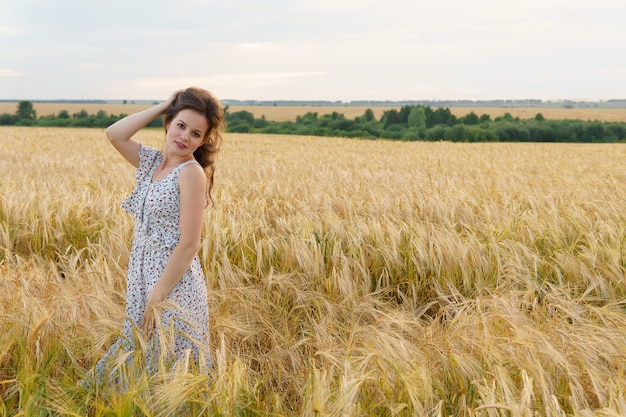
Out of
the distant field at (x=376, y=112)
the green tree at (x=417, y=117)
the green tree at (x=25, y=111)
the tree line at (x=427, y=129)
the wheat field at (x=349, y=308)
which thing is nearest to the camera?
the wheat field at (x=349, y=308)

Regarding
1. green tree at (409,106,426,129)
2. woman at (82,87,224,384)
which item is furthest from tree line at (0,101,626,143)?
woman at (82,87,224,384)

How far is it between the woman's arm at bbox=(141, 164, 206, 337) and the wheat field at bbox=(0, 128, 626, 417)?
0.21 m

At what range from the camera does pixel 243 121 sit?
47.7 meters

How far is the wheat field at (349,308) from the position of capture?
1694mm

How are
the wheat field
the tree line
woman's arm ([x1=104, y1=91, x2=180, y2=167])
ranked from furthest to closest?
the tree line
woman's arm ([x1=104, y1=91, x2=180, y2=167])
the wheat field

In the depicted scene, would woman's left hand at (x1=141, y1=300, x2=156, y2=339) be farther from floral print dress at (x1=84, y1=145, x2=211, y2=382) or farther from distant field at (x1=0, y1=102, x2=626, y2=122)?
distant field at (x1=0, y1=102, x2=626, y2=122)

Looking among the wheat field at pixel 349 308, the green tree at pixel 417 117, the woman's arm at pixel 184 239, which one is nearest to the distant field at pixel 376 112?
the green tree at pixel 417 117

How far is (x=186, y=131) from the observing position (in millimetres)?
2463

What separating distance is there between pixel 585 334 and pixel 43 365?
6.81ft

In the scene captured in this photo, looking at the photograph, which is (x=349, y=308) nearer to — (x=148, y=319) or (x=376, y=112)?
(x=148, y=319)

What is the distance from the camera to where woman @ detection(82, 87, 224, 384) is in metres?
2.36

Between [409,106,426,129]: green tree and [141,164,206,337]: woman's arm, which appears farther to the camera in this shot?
[409,106,426,129]: green tree

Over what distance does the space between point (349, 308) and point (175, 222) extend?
44.8 inches

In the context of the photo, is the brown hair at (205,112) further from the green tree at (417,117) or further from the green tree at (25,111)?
the green tree at (25,111)
